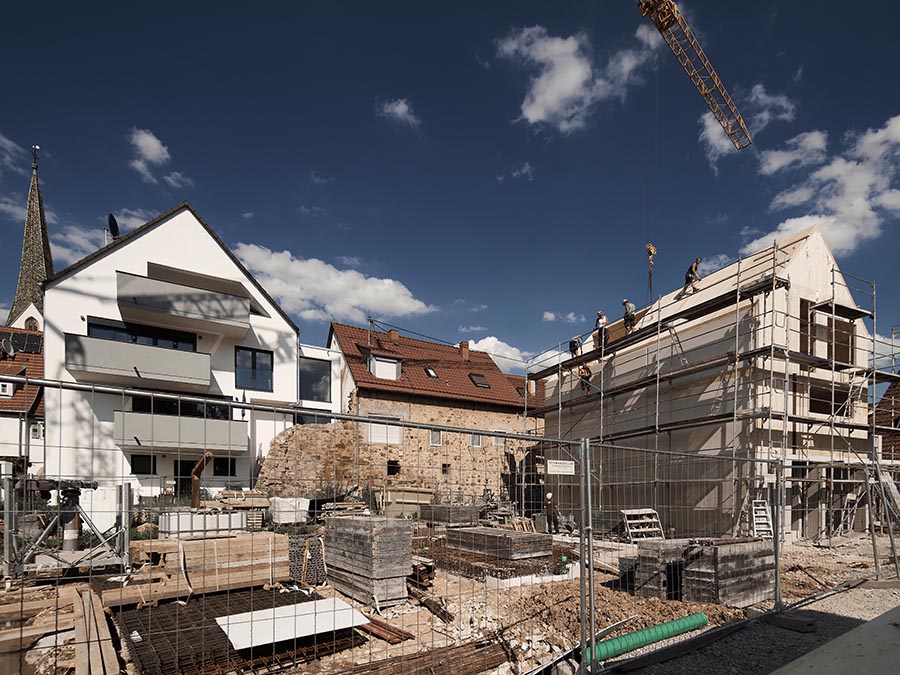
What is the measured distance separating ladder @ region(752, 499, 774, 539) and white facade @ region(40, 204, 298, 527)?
14.1 meters

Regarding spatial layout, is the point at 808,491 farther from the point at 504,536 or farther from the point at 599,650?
the point at 599,650

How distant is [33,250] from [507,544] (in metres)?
68.5

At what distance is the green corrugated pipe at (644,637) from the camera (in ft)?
17.7

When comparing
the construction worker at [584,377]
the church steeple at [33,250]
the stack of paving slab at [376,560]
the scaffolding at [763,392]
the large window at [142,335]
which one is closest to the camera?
the stack of paving slab at [376,560]

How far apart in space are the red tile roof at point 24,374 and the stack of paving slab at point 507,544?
697 inches

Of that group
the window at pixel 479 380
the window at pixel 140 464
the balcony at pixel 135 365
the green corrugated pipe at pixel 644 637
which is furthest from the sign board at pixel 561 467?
the window at pixel 479 380

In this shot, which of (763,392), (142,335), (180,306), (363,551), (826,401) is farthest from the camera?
(142,335)

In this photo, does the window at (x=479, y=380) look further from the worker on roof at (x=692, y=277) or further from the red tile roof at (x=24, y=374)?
the red tile roof at (x=24, y=374)

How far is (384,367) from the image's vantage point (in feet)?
88.1

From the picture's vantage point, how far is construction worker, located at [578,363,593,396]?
67.8ft

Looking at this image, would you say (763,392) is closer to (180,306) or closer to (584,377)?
(584,377)

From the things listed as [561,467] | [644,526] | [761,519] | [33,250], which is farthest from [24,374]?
[33,250]

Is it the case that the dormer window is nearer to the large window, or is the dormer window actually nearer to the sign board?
the large window

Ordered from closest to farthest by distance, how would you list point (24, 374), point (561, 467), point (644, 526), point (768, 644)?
point (561, 467)
point (768, 644)
point (644, 526)
point (24, 374)
